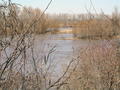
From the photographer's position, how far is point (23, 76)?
1.42 metres

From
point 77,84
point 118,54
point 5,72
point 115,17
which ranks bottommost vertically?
point 77,84

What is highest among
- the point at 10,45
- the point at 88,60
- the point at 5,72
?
the point at 10,45

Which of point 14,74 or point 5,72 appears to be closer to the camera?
point 5,72

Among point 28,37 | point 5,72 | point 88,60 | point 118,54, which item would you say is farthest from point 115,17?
point 88,60

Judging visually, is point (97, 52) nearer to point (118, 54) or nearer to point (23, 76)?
point (118, 54)

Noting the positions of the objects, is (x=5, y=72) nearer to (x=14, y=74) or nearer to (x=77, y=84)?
(x=14, y=74)

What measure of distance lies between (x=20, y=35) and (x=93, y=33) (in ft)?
9.00

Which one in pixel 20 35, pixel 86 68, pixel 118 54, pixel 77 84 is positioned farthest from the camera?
pixel 86 68

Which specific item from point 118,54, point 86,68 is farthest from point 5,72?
point 86,68

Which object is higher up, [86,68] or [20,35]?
[20,35]

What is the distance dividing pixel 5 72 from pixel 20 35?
226mm

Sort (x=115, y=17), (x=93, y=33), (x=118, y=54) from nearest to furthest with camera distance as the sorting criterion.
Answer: (x=115, y=17)
(x=118, y=54)
(x=93, y=33)

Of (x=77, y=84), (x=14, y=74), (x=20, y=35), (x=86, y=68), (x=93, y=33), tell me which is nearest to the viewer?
(x=20, y=35)

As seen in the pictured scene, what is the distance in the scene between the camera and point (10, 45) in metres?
1.23
